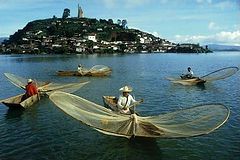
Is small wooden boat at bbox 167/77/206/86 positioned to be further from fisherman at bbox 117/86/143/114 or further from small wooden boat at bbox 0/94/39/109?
fisherman at bbox 117/86/143/114

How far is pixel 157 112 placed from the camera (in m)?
23.9

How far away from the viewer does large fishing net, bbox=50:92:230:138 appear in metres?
14.8

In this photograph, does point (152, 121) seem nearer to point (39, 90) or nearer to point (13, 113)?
point (13, 113)

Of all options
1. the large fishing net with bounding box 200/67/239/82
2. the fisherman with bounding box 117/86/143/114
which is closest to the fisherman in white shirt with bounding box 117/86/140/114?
the fisherman with bounding box 117/86/143/114

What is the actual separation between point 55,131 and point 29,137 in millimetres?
1445

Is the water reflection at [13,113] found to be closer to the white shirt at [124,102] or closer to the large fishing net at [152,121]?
the large fishing net at [152,121]

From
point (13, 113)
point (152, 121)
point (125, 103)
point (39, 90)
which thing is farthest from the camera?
point (39, 90)

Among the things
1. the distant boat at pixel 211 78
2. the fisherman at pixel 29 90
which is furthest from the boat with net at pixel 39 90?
the distant boat at pixel 211 78

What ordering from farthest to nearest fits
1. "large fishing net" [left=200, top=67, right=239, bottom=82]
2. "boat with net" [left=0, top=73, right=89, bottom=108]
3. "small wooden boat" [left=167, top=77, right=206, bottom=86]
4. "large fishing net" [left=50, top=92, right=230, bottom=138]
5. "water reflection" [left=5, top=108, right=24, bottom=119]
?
1. "large fishing net" [left=200, top=67, right=239, bottom=82]
2. "small wooden boat" [left=167, top=77, right=206, bottom=86]
3. "boat with net" [left=0, top=73, right=89, bottom=108]
4. "water reflection" [left=5, top=108, right=24, bottom=119]
5. "large fishing net" [left=50, top=92, right=230, bottom=138]

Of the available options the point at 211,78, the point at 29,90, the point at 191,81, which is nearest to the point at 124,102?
the point at 29,90

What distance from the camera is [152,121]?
16219mm

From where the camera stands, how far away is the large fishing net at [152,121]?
14828 mm

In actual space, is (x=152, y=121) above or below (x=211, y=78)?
above

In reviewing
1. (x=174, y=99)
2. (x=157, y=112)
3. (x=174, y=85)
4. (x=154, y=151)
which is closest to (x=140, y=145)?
(x=154, y=151)
